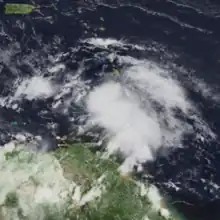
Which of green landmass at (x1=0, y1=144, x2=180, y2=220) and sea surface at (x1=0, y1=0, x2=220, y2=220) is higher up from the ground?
sea surface at (x1=0, y1=0, x2=220, y2=220)

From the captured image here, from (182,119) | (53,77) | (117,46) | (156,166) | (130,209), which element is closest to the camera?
(130,209)

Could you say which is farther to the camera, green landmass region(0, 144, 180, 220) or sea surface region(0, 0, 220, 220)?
sea surface region(0, 0, 220, 220)

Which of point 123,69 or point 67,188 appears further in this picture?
point 123,69

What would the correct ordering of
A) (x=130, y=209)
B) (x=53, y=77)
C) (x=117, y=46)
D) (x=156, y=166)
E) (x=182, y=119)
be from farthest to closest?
(x=117, y=46), (x=53, y=77), (x=182, y=119), (x=156, y=166), (x=130, y=209)

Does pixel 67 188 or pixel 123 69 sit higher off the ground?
pixel 123 69

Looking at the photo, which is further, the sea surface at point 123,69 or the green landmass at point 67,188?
the sea surface at point 123,69

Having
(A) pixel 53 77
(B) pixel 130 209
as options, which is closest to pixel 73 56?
(A) pixel 53 77

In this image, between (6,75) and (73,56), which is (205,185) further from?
(6,75)

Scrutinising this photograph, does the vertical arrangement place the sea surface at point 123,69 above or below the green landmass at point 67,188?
above
